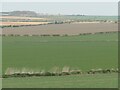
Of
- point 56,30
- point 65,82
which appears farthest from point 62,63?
point 56,30

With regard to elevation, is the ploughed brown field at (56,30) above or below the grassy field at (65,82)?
above

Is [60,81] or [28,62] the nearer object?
[60,81]

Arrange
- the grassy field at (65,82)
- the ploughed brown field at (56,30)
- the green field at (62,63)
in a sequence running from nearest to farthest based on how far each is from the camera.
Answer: the grassy field at (65,82), the green field at (62,63), the ploughed brown field at (56,30)

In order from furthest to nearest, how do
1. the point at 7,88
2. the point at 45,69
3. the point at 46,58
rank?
the point at 46,58, the point at 45,69, the point at 7,88

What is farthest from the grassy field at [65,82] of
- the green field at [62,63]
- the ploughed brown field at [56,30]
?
the ploughed brown field at [56,30]

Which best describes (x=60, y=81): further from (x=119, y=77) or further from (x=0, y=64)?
(x=0, y=64)

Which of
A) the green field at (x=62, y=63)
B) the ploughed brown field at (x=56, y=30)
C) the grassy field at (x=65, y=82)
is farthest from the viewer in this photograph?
the ploughed brown field at (x=56, y=30)

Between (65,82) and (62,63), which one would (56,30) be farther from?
(65,82)

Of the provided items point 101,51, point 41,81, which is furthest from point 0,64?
point 101,51

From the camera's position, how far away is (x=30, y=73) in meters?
23.9

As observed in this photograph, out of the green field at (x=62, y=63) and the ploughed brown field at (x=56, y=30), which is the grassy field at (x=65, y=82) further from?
the ploughed brown field at (x=56, y=30)

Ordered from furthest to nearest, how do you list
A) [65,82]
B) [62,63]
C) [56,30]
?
[56,30] → [62,63] → [65,82]

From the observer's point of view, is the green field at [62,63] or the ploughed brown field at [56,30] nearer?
the green field at [62,63]

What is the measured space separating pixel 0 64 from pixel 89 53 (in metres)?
11.4
